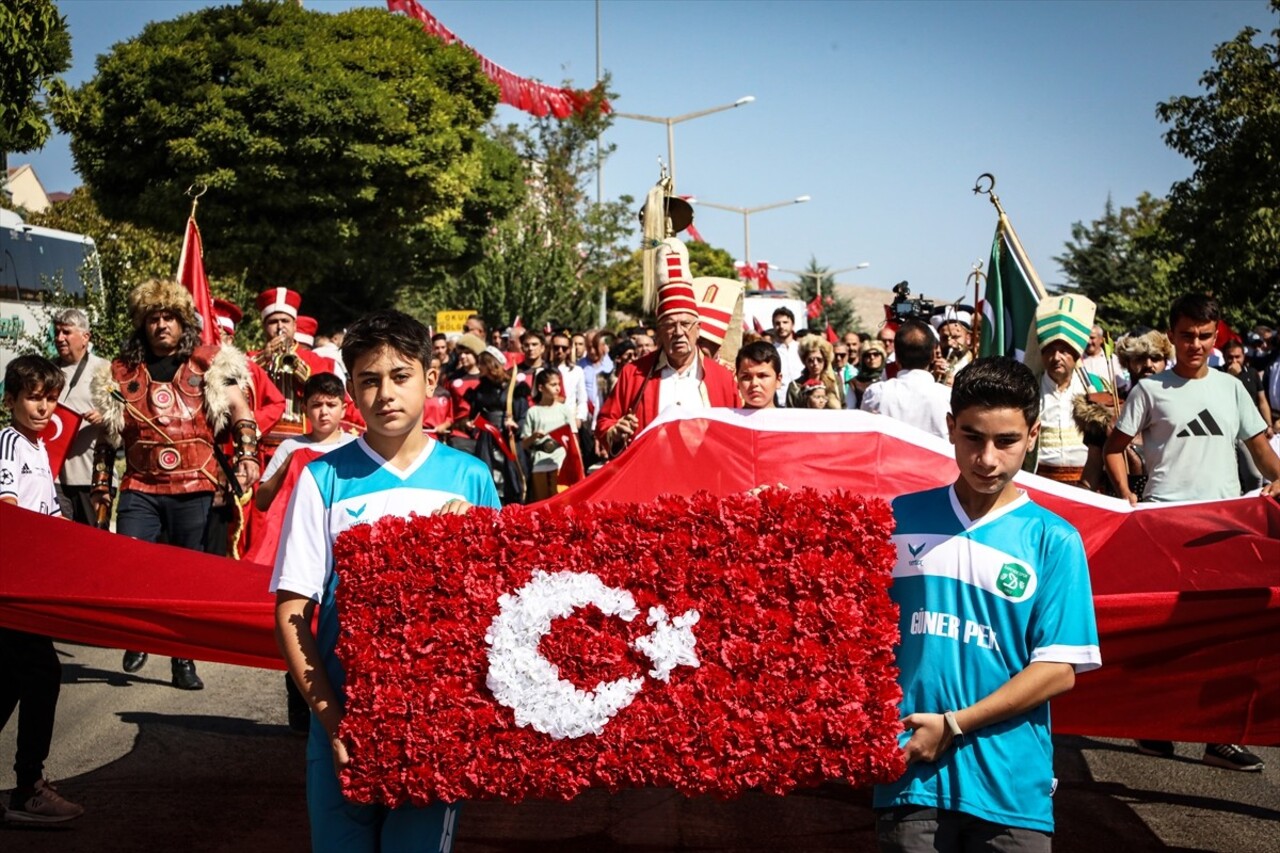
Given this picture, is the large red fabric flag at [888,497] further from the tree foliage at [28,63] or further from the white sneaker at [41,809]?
the tree foliage at [28,63]

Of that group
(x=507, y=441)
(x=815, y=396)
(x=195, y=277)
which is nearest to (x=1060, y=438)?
(x=815, y=396)

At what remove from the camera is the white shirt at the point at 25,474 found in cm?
561

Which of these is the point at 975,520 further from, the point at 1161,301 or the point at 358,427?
the point at 1161,301

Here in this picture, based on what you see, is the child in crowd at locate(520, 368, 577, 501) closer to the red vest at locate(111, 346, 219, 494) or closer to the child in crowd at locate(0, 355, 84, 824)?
the red vest at locate(111, 346, 219, 494)

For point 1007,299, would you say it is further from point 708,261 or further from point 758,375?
point 708,261

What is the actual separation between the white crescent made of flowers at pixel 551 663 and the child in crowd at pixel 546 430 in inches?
444

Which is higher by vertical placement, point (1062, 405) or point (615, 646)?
point (1062, 405)

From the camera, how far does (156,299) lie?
7.35 m

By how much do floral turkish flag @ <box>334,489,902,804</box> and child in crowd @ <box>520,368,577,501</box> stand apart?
11.3 metres

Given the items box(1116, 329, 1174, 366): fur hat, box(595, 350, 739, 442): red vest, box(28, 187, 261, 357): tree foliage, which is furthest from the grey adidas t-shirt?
box(28, 187, 261, 357): tree foliage

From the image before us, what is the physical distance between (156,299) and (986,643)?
18.6 feet

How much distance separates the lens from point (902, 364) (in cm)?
718

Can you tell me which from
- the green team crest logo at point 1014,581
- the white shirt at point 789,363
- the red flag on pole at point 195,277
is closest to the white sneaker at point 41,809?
the green team crest logo at point 1014,581

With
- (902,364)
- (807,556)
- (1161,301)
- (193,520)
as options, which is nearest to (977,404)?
(807,556)
